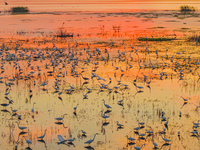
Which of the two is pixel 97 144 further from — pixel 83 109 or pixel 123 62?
pixel 123 62

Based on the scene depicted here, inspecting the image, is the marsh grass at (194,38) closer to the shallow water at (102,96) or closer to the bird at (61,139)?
the shallow water at (102,96)

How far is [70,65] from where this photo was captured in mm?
19828

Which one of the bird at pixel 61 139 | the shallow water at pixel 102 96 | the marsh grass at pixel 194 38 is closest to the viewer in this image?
the bird at pixel 61 139

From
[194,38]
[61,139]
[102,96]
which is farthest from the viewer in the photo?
[194,38]

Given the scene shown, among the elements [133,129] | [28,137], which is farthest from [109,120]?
[28,137]

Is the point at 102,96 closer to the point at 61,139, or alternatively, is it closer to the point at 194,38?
the point at 61,139

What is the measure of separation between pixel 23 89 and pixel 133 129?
21.3 ft

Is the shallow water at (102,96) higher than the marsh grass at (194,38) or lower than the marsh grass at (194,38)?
lower

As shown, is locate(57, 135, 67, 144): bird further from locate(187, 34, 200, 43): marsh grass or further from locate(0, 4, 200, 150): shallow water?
locate(187, 34, 200, 43): marsh grass

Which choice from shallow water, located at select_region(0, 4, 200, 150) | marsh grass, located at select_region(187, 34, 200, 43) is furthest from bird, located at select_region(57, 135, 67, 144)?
marsh grass, located at select_region(187, 34, 200, 43)

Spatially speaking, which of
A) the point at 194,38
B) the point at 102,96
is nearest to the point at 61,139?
the point at 102,96

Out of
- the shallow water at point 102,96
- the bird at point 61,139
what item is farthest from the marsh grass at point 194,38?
the bird at point 61,139

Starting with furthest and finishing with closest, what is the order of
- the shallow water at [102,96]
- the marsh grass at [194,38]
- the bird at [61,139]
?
the marsh grass at [194,38], the shallow water at [102,96], the bird at [61,139]

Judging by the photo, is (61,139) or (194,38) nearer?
(61,139)
